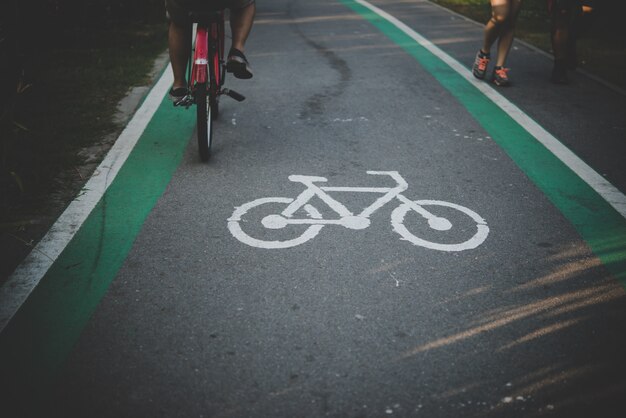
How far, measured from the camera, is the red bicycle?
4605 mm

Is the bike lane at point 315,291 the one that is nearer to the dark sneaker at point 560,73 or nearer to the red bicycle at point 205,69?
the red bicycle at point 205,69

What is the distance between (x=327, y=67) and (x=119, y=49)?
306 cm

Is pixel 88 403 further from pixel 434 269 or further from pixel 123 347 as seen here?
pixel 434 269

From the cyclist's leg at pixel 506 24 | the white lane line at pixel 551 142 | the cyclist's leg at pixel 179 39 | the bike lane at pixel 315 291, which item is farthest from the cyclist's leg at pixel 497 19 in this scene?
the cyclist's leg at pixel 179 39

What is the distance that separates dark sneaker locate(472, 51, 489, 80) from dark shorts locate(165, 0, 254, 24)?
3704 millimetres

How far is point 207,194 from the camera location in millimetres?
4387

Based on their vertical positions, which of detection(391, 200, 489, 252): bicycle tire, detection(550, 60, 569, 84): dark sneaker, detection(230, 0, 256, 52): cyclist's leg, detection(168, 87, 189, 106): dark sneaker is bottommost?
detection(391, 200, 489, 252): bicycle tire

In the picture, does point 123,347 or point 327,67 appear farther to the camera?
point 327,67

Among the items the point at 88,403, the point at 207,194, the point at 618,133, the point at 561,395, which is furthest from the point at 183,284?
the point at 618,133

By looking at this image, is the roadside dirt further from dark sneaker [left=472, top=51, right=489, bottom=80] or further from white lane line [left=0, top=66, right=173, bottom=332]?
dark sneaker [left=472, top=51, right=489, bottom=80]

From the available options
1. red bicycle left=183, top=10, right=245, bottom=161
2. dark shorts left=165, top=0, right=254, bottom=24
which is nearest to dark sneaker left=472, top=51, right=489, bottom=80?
dark shorts left=165, top=0, right=254, bottom=24

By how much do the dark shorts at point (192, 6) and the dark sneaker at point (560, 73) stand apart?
4.41 m

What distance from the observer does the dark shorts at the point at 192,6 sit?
4467 mm

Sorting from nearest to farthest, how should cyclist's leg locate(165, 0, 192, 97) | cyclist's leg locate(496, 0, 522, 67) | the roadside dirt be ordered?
1. the roadside dirt
2. cyclist's leg locate(165, 0, 192, 97)
3. cyclist's leg locate(496, 0, 522, 67)
